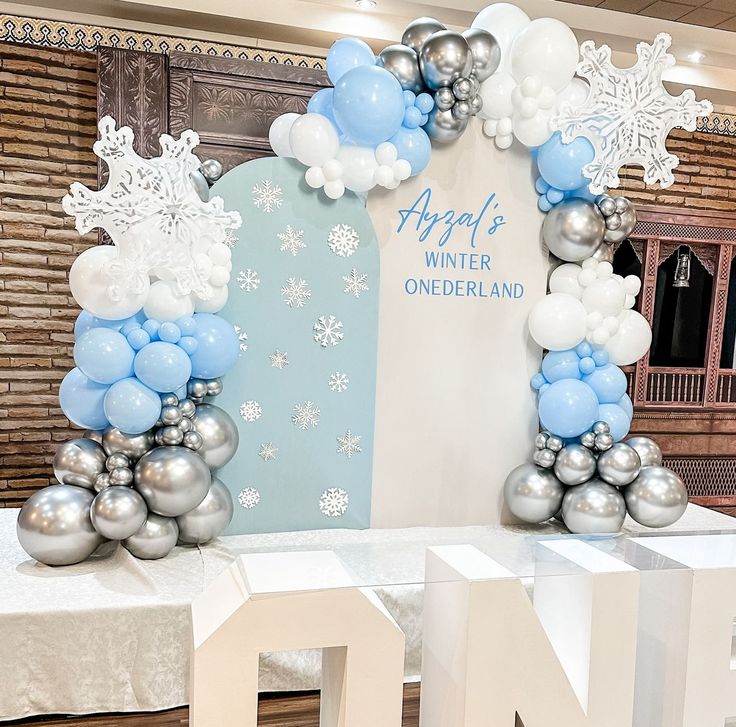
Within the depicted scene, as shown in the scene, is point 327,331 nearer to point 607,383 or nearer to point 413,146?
point 413,146

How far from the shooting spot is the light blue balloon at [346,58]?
9.13 feet

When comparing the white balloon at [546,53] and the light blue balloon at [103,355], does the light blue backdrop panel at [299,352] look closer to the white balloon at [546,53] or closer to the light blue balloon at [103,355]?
the light blue balloon at [103,355]

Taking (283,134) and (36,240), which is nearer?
(283,134)

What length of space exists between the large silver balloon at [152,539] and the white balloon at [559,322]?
61.8 inches

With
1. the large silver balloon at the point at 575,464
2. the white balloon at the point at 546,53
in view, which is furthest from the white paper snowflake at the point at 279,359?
the white balloon at the point at 546,53

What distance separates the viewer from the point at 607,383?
10.00 ft

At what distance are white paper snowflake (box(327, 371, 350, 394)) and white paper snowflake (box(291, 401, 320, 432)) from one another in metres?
0.10

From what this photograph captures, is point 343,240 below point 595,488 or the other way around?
the other way around

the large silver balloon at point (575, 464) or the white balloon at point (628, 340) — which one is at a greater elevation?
the white balloon at point (628, 340)

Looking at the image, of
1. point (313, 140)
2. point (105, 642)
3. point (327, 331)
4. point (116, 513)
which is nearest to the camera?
point (105, 642)

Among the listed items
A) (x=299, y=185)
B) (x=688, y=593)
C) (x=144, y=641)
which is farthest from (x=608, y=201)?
(x=144, y=641)

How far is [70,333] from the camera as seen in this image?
4.45m

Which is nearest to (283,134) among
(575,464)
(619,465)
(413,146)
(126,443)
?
(413,146)

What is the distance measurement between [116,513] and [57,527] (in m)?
0.21
